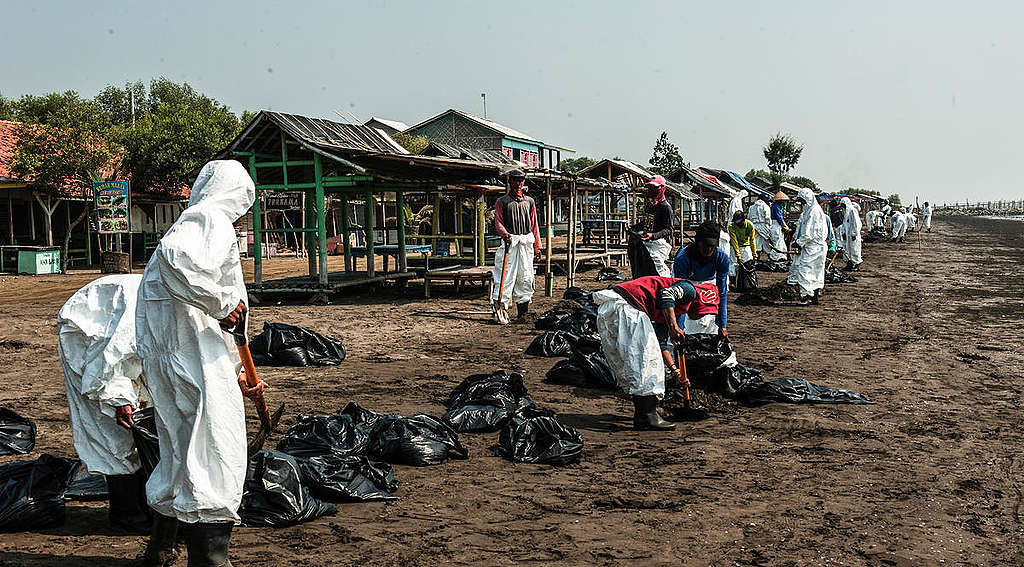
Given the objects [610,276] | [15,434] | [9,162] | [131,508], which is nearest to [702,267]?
[131,508]

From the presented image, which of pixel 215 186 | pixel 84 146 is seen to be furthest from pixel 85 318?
pixel 84 146

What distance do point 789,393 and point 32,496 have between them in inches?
205

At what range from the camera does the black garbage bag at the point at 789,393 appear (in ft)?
21.7

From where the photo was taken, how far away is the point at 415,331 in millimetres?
10531

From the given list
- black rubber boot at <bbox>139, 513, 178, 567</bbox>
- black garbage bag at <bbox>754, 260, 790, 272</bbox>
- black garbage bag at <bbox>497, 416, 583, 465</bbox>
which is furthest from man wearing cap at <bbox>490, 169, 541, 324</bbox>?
black garbage bag at <bbox>754, 260, 790, 272</bbox>

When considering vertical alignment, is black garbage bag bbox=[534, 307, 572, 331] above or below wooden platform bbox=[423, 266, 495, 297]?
below

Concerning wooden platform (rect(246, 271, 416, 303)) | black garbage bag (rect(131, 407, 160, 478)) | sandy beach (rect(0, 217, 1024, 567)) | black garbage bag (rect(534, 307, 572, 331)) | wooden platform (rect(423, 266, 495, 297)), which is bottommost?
sandy beach (rect(0, 217, 1024, 567))

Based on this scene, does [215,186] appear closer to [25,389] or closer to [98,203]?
[25,389]

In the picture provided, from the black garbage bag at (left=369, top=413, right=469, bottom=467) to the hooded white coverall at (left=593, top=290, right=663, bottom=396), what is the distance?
1.30 meters

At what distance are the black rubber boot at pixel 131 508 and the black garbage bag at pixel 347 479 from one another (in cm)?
76

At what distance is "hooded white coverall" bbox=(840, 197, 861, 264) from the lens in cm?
2044

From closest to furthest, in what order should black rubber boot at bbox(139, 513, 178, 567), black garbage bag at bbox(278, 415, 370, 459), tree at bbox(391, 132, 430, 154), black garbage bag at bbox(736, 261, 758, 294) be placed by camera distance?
black rubber boot at bbox(139, 513, 178, 567), black garbage bag at bbox(278, 415, 370, 459), black garbage bag at bbox(736, 261, 758, 294), tree at bbox(391, 132, 430, 154)

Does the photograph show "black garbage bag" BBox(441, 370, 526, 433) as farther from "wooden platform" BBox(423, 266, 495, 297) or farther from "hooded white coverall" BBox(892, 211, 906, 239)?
"hooded white coverall" BBox(892, 211, 906, 239)

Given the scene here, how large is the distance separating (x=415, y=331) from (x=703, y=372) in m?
4.60
